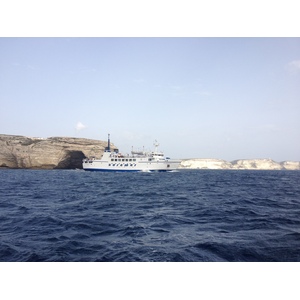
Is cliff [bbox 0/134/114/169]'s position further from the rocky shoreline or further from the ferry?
the ferry

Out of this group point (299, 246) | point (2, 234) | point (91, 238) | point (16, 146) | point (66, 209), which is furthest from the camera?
point (16, 146)

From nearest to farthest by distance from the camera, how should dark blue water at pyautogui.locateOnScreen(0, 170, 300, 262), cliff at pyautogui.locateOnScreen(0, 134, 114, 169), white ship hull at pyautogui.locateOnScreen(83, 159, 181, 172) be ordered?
1. dark blue water at pyautogui.locateOnScreen(0, 170, 300, 262)
2. white ship hull at pyautogui.locateOnScreen(83, 159, 181, 172)
3. cliff at pyautogui.locateOnScreen(0, 134, 114, 169)

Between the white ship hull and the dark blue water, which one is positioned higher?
the dark blue water

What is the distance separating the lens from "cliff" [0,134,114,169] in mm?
77125

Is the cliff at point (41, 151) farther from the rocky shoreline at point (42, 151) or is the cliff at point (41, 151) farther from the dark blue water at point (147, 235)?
the dark blue water at point (147, 235)

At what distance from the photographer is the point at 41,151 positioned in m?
78.6

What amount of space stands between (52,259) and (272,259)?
6.04m

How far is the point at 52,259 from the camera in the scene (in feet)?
18.5

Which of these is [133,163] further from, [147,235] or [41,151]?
[147,235]

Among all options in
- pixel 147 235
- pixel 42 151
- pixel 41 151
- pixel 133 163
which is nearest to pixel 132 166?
pixel 133 163

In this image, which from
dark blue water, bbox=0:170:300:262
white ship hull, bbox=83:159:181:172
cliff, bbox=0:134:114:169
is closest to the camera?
dark blue water, bbox=0:170:300:262

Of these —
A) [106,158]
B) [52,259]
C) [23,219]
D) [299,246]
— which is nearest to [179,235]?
[299,246]

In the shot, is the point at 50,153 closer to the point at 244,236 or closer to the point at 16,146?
the point at 16,146

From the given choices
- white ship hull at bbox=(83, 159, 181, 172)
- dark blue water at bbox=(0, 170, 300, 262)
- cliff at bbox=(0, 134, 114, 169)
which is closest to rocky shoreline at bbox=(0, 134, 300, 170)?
cliff at bbox=(0, 134, 114, 169)
